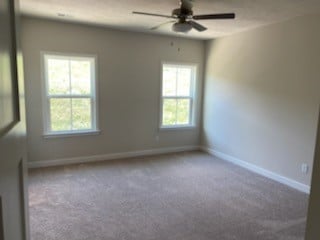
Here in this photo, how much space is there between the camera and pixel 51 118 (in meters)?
4.38

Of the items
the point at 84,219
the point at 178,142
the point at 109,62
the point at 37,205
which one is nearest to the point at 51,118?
the point at 109,62

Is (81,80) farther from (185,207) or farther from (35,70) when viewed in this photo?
(185,207)

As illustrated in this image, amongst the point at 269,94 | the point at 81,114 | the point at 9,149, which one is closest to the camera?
the point at 9,149

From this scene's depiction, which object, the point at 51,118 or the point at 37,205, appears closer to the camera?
the point at 37,205

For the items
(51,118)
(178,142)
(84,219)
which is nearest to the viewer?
(84,219)

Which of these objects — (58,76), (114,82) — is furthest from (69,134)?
(114,82)

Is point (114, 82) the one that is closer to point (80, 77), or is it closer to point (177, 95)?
point (80, 77)

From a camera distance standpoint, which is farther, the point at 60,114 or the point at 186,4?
the point at 60,114

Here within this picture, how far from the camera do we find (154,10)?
344 cm

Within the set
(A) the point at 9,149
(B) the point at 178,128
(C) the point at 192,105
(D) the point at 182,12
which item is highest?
(D) the point at 182,12

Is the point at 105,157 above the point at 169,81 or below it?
below

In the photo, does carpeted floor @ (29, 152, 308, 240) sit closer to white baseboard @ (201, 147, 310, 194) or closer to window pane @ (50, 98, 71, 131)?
white baseboard @ (201, 147, 310, 194)

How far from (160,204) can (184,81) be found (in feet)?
10.5

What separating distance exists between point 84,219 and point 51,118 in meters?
2.31
